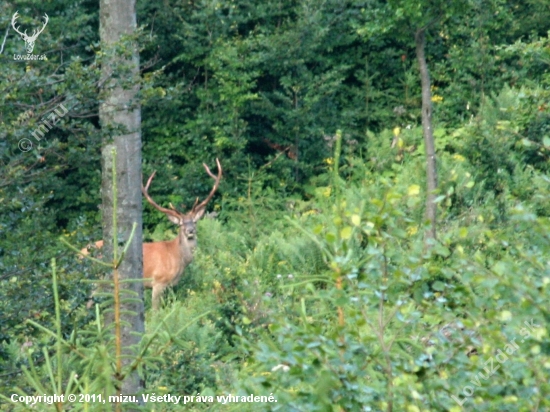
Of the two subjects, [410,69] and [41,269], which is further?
[410,69]

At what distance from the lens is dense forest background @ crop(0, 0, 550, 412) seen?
3.07 metres

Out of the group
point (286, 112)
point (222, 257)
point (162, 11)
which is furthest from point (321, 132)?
point (222, 257)

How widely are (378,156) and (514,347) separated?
12.1m

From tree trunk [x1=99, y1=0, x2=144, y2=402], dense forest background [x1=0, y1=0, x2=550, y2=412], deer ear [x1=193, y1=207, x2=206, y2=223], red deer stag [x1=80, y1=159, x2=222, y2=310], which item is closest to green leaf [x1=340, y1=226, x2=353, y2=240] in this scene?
dense forest background [x1=0, y1=0, x2=550, y2=412]

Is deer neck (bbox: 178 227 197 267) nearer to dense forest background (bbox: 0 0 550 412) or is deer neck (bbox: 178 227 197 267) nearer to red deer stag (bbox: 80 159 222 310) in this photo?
red deer stag (bbox: 80 159 222 310)

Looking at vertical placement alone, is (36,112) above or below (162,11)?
below

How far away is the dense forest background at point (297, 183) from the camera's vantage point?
3.07 m

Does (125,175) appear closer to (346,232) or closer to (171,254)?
(171,254)

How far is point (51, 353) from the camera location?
6562mm

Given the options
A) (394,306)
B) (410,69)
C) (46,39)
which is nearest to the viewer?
(394,306)

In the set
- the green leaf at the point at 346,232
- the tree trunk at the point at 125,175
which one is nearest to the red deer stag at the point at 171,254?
the tree trunk at the point at 125,175

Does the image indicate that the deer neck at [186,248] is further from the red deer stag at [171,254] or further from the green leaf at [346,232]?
the green leaf at [346,232]

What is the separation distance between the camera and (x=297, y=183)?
614 inches

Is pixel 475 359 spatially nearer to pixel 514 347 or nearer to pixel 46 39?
pixel 514 347
